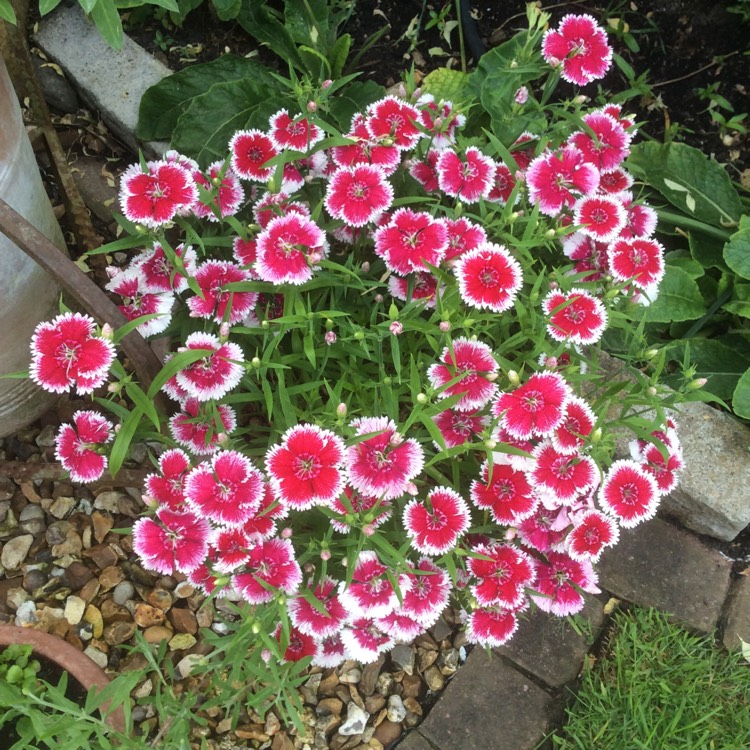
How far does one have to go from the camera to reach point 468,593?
1.49m

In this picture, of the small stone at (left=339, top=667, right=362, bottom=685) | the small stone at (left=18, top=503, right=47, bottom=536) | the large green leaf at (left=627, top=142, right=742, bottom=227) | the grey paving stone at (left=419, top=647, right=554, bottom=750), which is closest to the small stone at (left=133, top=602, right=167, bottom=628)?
the small stone at (left=18, top=503, right=47, bottom=536)

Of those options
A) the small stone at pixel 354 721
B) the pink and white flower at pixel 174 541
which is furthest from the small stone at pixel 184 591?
the pink and white flower at pixel 174 541

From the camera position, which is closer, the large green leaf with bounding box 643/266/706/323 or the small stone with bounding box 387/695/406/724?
the small stone with bounding box 387/695/406/724

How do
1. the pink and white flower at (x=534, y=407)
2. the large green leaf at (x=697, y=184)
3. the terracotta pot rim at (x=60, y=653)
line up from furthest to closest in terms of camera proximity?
the large green leaf at (x=697, y=184) < the terracotta pot rim at (x=60, y=653) < the pink and white flower at (x=534, y=407)

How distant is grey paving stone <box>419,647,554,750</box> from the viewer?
72.1 inches

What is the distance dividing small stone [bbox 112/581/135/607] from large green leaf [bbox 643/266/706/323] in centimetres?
149

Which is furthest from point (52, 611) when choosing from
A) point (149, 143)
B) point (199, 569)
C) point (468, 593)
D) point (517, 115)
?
point (517, 115)

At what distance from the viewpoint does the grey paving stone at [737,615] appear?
1.99 meters

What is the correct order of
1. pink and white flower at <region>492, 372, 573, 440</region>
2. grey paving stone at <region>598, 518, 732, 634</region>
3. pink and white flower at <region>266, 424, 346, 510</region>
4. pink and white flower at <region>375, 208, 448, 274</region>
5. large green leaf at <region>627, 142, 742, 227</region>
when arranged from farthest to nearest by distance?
large green leaf at <region>627, 142, 742, 227</region>
grey paving stone at <region>598, 518, 732, 634</region>
pink and white flower at <region>375, 208, 448, 274</region>
pink and white flower at <region>492, 372, 573, 440</region>
pink and white flower at <region>266, 424, 346, 510</region>

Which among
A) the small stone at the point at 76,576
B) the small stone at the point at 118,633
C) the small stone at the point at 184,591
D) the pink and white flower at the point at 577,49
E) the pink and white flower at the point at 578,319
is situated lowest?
the small stone at the point at 184,591

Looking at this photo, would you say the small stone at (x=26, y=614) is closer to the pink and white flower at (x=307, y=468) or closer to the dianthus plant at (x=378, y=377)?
the dianthus plant at (x=378, y=377)

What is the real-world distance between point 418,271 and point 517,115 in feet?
1.65

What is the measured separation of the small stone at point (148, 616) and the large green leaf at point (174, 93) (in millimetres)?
1311

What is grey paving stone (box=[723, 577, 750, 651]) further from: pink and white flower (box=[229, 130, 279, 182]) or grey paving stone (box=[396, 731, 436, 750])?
pink and white flower (box=[229, 130, 279, 182])
